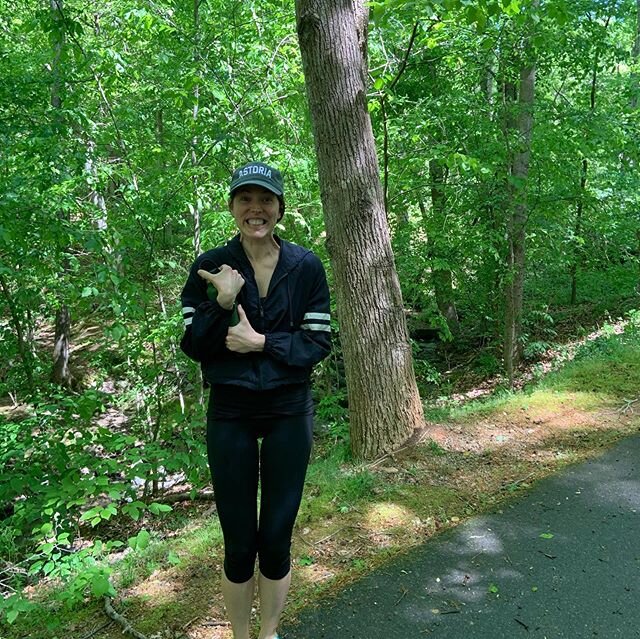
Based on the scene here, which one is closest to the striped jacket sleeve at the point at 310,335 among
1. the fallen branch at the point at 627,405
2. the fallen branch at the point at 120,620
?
the fallen branch at the point at 120,620

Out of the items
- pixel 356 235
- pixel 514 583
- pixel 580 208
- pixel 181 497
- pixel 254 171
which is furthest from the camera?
pixel 580 208

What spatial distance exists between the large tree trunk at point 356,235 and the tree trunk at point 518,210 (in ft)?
11.2

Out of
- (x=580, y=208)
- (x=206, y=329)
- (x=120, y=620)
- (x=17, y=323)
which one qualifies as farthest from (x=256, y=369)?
A: (x=580, y=208)

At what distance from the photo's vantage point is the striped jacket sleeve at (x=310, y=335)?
2168 mm

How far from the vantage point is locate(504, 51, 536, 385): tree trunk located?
7480 millimetres

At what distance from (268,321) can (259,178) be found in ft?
1.94

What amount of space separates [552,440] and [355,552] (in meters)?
2.33

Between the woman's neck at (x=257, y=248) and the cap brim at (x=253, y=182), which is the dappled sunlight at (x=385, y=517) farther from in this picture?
the cap brim at (x=253, y=182)

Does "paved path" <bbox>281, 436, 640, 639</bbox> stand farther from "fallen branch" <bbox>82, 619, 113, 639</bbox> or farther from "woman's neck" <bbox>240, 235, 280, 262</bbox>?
"woman's neck" <bbox>240, 235, 280, 262</bbox>

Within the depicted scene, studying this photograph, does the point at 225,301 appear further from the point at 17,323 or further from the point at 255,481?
the point at 17,323

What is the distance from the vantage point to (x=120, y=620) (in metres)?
2.69

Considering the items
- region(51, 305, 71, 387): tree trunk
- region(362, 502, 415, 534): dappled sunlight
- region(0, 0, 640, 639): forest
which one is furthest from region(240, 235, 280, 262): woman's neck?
region(51, 305, 71, 387): tree trunk

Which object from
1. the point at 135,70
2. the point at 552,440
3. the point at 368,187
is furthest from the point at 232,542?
the point at 135,70

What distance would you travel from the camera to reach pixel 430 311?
8703mm
